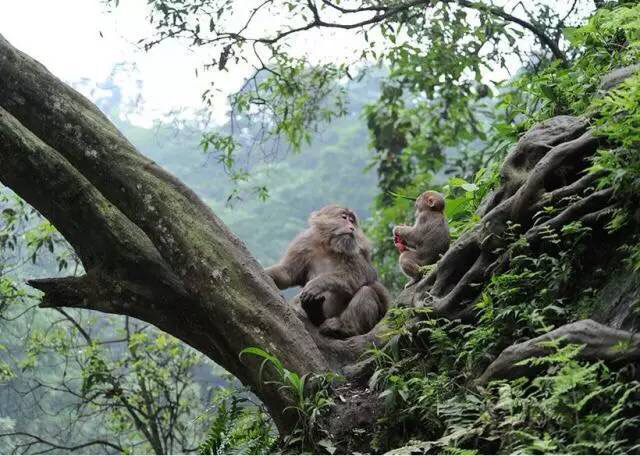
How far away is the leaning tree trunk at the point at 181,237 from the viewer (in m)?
5.56

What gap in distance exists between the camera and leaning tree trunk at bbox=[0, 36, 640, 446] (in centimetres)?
556

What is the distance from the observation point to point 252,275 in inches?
231

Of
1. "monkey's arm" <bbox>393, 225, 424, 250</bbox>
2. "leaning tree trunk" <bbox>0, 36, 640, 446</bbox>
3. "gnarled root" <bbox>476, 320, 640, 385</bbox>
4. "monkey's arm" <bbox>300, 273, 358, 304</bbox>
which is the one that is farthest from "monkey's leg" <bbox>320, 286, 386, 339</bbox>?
"gnarled root" <bbox>476, 320, 640, 385</bbox>

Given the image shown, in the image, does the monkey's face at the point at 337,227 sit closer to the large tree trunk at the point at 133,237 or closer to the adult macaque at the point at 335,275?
the adult macaque at the point at 335,275

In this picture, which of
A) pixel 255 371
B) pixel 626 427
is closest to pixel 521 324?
pixel 626 427

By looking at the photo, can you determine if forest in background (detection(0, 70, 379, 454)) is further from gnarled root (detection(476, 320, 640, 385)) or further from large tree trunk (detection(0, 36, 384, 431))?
gnarled root (detection(476, 320, 640, 385))

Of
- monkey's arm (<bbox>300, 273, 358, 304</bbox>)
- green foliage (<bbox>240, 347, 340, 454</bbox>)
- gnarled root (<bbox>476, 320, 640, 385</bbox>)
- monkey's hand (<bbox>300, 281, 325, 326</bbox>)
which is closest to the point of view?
gnarled root (<bbox>476, 320, 640, 385</bbox>)

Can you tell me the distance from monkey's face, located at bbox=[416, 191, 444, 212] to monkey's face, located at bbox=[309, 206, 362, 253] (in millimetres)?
976

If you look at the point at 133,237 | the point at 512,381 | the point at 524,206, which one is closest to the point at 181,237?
the point at 133,237

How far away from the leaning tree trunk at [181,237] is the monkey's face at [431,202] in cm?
84

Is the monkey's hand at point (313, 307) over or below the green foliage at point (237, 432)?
over

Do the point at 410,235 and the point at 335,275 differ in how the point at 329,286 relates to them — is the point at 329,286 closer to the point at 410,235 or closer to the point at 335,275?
the point at 335,275

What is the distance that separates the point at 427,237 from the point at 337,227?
126cm

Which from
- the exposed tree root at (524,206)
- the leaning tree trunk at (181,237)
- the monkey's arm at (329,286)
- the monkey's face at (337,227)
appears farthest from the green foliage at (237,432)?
the monkey's face at (337,227)
